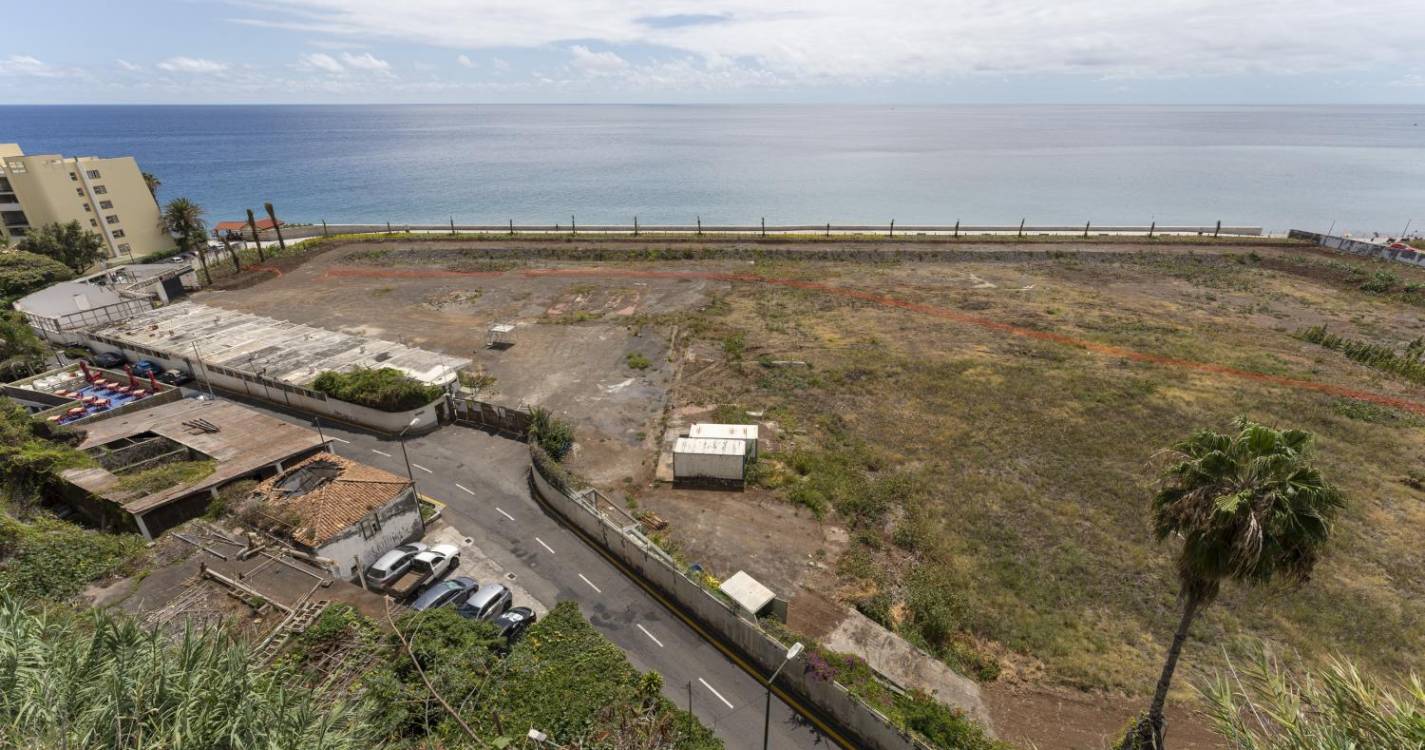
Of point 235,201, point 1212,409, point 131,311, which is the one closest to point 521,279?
point 131,311

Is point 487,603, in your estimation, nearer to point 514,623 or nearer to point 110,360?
point 514,623

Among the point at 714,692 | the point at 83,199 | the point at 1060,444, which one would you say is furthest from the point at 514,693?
the point at 83,199

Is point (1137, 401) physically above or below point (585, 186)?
below

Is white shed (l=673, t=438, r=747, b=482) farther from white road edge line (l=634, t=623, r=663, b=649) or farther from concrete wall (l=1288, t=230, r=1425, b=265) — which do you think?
concrete wall (l=1288, t=230, r=1425, b=265)

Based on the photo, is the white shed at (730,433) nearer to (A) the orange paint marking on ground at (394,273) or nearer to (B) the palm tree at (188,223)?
(A) the orange paint marking on ground at (394,273)

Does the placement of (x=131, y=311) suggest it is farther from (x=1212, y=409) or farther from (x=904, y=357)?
(x=1212, y=409)
